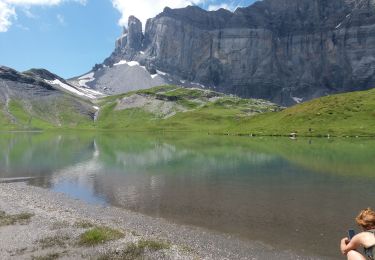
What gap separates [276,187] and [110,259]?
28.7 meters

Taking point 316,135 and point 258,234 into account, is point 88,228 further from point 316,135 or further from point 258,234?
point 316,135

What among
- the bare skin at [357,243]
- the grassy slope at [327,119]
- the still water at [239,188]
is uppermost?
the grassy slope at [327,119]

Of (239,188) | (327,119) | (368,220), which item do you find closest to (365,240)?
(368,220)

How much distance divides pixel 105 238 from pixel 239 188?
928 inches

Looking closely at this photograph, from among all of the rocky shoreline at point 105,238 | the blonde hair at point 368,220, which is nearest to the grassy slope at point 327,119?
the rocky shoreline at point 105,238

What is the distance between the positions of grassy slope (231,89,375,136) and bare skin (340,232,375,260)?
13471 cm

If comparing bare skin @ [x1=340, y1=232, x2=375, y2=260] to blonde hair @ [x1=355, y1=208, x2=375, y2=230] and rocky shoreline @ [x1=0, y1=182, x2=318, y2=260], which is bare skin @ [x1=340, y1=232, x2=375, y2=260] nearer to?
blonde hair @ [x1=355, y1=208, x2=375, y2=230]

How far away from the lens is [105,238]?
24578 millimetres

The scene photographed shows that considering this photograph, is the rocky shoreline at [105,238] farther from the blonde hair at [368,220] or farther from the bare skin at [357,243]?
the blonde hair at [368,220]

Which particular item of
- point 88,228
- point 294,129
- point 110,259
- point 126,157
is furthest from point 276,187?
point 294,129

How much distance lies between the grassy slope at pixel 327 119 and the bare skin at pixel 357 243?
13471 centimetres

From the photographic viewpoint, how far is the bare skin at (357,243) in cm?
1095

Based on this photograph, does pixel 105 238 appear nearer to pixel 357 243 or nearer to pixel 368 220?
pixel 357 243

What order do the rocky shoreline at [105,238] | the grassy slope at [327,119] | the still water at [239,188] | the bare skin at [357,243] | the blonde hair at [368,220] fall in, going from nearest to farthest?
the bare skin at [357,243] < the blonde hair at [368,220] < the rocky shoreline at [105,238] < the still water at [239,188] < the grassy slope at [327,119]
